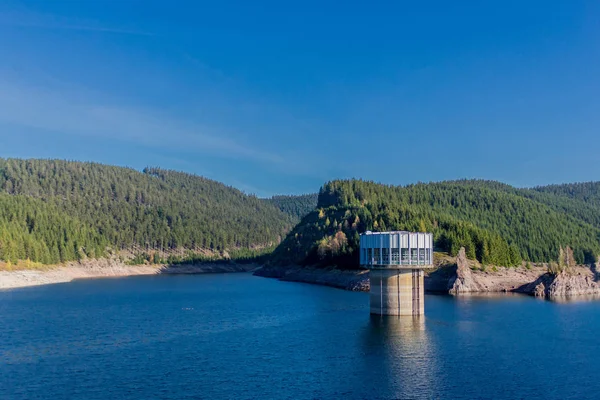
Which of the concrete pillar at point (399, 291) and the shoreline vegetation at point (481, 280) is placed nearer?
the concrete pillar at point (399, 291)

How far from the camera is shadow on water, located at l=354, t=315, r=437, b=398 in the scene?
173 ft

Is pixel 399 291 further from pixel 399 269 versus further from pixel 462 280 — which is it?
pixel 462 280

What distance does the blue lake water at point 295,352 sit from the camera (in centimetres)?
5228

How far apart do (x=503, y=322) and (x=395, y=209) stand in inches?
4442

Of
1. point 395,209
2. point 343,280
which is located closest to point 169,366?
point 343,280

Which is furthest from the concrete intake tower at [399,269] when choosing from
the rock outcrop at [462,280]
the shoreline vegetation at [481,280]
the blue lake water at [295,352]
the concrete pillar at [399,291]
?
the shoreline vegetation at [481,280]

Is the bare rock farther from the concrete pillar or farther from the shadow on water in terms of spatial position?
the shadow on water

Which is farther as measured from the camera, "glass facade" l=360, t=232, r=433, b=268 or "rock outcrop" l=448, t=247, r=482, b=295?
"rock outcrop" l=448, t=247, r=482, b=295

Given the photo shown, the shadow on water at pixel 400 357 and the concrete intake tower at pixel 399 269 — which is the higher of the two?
the concrete intake tower at pixel 399 269

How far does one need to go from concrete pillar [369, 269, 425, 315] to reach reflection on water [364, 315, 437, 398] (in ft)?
4.30

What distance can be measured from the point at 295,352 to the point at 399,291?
26023mm

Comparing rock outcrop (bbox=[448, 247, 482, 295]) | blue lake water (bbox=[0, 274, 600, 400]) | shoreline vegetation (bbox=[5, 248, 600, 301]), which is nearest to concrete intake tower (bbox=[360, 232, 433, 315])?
blue lake water (bbox=[0, 274, 600, 400])

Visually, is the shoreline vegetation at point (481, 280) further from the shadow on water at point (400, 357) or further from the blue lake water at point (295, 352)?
the shadow on water at point (400, 357)

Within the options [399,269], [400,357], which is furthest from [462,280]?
[400,357]
